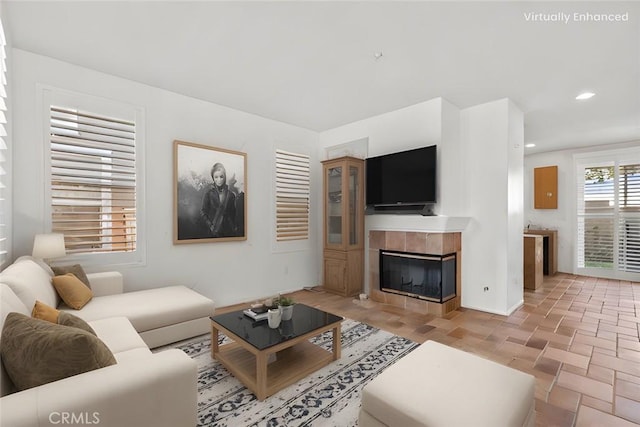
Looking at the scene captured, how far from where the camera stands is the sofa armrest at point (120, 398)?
105cm

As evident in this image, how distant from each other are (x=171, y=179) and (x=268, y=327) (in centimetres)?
219

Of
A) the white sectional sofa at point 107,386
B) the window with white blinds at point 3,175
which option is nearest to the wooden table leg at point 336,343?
the white sectional sofa at point 107,386

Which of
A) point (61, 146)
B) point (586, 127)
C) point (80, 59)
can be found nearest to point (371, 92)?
point (80, 59)

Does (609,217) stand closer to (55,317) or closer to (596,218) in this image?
(596,218)

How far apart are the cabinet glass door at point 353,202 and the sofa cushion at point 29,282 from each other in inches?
129

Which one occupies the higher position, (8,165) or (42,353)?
(8,165)

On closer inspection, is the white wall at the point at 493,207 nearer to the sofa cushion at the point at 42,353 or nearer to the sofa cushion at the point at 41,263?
the sofa cushion at the point at 42,353

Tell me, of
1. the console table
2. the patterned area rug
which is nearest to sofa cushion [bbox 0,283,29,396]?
the patterned area rug

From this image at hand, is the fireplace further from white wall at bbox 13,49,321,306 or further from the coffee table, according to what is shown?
the coffee table

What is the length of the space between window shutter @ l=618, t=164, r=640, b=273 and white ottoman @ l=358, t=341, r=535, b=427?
591 centimetres

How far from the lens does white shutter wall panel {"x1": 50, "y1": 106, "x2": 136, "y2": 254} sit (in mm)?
2795

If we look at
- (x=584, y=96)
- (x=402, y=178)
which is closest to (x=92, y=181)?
(x=402, y=178)

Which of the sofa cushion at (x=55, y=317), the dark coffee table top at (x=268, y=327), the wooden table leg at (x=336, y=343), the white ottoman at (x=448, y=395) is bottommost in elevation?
the wooden table leg at (x=336, y=343)

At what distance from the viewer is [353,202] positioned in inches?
171
